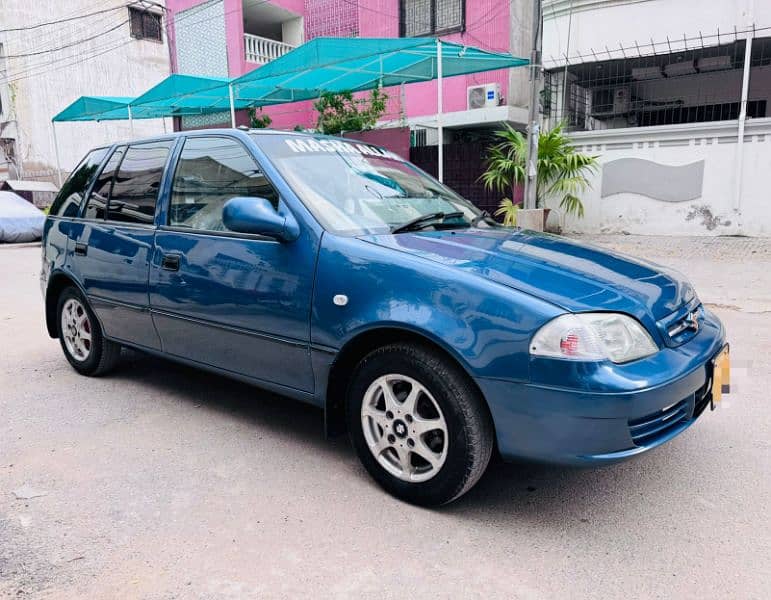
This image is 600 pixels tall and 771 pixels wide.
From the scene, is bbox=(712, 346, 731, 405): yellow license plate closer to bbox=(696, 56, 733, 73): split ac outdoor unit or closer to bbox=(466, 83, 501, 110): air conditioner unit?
bbox=(696, 56, 733, 73): split ac outdoor unit

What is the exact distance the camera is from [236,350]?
334 cm

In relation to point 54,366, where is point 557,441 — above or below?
above

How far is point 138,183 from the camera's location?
13.2 ft

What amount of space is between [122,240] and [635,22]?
→ 989cm

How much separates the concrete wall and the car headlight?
895 cm

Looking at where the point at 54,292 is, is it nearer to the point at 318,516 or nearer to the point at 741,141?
the point at 318,516

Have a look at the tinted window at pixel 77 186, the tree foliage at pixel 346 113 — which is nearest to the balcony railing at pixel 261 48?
the tree foliage at pixel 346 113

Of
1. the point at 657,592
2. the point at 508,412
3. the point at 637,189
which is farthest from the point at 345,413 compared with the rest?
the point at 637,189

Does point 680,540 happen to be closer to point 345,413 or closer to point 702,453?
point 702,453

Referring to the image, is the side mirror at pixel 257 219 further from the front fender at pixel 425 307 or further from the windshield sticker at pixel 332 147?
the windshield sticker at pixel 332 147

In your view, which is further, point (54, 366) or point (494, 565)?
point (54, 366)

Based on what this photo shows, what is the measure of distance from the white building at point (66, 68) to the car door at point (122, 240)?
68.3ft

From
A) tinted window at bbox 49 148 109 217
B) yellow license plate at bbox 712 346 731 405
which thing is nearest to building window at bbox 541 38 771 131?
tinted window at bbox 49 148 109 217

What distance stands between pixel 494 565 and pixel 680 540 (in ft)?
2.51
